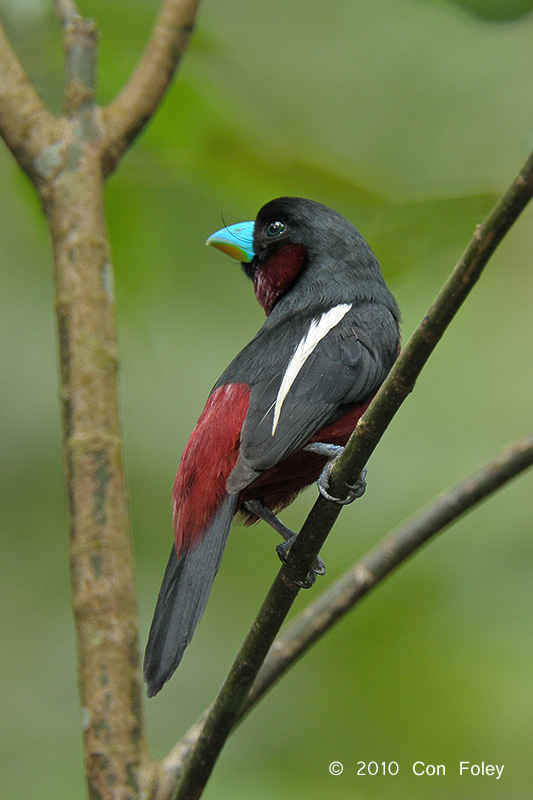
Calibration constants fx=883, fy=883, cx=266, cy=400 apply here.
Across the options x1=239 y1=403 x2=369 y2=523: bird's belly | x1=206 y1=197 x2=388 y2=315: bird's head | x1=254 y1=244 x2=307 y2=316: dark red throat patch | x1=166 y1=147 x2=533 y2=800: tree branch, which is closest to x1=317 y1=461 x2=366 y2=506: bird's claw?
x1=166 y1=147 x2=533 y2=800: tree branch

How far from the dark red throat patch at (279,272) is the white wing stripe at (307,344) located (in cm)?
35

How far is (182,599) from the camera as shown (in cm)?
180

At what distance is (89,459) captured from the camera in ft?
6.50

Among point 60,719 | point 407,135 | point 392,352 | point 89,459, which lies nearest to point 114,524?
point 89,459

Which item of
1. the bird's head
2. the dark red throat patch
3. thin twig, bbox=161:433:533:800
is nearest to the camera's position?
thin twig, bbox=161:433:533:800

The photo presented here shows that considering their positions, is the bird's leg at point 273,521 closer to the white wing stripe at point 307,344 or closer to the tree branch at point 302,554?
the white wing stripe at point 307,344

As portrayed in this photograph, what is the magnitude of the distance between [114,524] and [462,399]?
2882mm

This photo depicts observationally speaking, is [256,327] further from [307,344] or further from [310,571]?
[310,571]

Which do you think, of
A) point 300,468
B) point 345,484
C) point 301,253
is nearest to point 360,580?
point 345,484

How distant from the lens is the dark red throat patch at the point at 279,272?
2.68m

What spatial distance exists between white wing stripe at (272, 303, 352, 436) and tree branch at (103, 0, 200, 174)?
72 centimetres

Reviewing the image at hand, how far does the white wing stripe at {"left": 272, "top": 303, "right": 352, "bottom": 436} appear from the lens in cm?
200

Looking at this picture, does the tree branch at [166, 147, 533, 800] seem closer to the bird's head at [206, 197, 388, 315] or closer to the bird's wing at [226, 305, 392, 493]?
the bird's wing at [226, 305, 392, 493]

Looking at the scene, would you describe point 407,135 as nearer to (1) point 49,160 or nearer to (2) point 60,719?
(1) point 49,160
